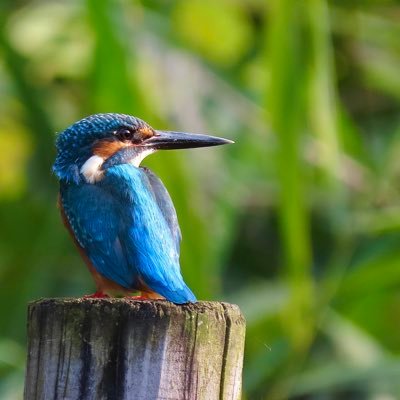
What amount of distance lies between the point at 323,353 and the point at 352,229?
1.28 metres

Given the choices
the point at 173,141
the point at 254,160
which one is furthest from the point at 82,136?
the point at 254,160

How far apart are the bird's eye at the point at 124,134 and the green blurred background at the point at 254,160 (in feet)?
6.83

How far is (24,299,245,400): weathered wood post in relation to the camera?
311 cm

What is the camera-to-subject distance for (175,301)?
3.32m

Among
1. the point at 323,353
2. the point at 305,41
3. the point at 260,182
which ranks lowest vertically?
the point at 323,353

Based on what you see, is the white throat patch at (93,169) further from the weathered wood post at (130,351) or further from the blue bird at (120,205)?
the weathered wood post at (130,351)

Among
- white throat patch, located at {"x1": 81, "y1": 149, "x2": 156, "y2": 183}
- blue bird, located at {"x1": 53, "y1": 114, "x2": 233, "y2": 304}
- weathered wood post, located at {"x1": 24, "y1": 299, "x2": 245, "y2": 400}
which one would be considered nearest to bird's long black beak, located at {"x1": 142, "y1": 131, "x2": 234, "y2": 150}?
blue bird, located at {"x1": 53, "y1": 114, "x2": 233, "y2": 304}

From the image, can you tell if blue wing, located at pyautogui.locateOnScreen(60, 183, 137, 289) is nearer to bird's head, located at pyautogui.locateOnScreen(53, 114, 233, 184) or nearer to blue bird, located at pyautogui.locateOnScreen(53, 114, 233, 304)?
blue bird, located at pyautogui.locateOnScreen(53, 114, 233, 304)

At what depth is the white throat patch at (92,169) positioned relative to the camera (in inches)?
167

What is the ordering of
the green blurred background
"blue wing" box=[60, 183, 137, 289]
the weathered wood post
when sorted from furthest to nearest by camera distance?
the green blurred background < "blue wing" box=[60, 183, 137, 289] < the weathered wood post

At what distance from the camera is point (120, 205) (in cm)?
404

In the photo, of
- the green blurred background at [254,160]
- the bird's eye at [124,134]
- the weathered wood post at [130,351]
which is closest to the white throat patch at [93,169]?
the bird's eye at [124,134]

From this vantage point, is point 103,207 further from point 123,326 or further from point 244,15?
point 244,15

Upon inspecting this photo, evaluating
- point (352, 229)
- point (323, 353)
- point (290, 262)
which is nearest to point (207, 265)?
point (290, 262)
